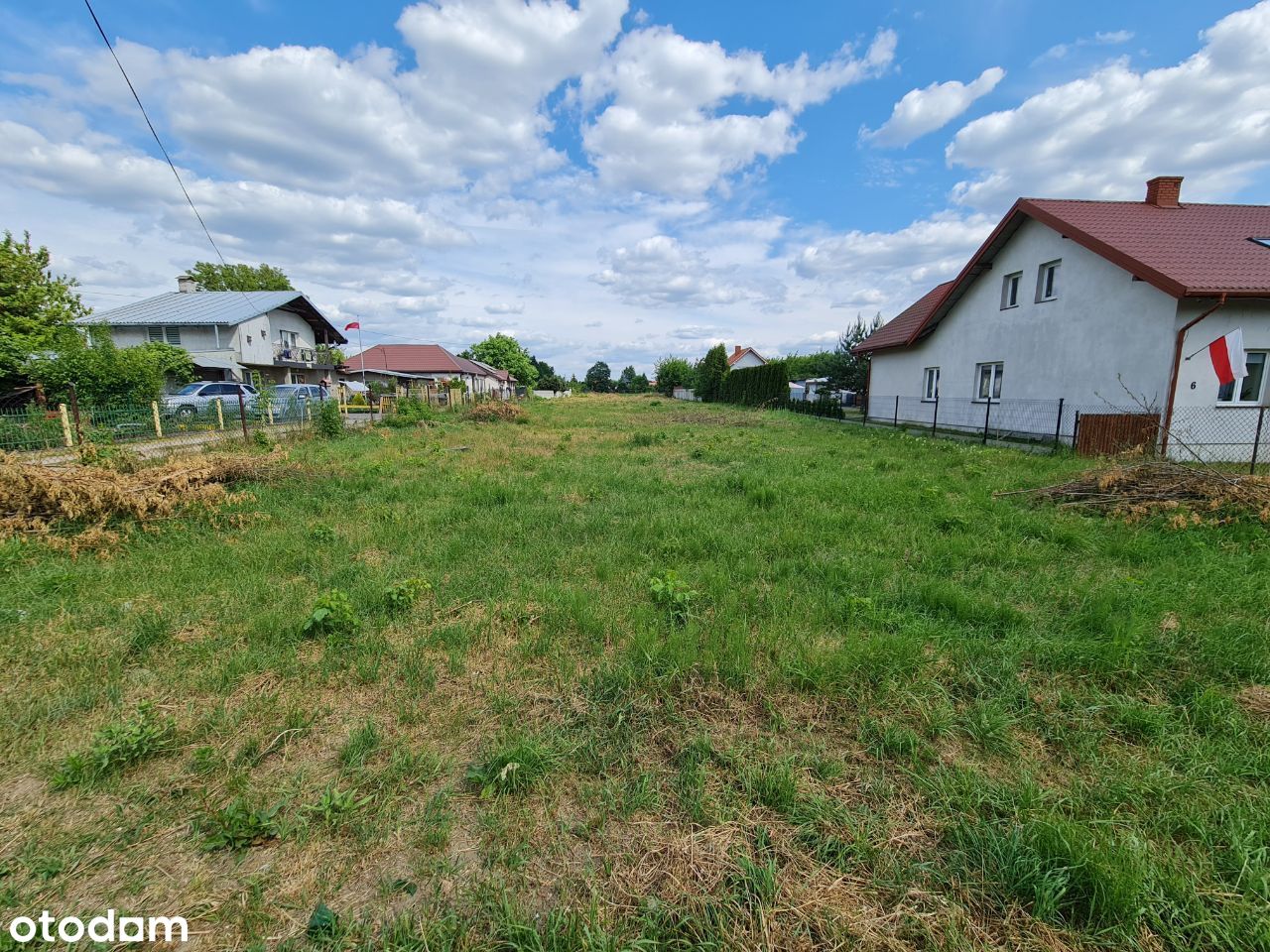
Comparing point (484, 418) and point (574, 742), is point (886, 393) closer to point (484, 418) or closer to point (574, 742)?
point (484, 418)

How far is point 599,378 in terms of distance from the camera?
118 m

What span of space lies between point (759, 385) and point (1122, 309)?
2323 centimetres

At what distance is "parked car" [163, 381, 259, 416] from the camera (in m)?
14.6

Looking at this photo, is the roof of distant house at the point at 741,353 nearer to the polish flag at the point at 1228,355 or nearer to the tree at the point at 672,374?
the tree at the point at 672,374

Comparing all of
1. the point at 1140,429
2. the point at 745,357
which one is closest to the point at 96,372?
the point at 1140,429

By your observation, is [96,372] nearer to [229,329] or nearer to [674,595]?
[674,595]

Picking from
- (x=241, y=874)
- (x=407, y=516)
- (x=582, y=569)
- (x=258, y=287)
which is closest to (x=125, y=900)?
(x=241, y=874)

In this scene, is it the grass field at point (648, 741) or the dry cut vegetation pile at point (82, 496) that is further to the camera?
the dry cut vegetation pile at point (82, 496)

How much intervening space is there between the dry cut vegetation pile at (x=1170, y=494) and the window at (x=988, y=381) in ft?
36.6

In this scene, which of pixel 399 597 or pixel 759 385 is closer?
pixel 399 597

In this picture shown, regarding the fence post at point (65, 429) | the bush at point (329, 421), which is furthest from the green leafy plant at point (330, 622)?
the bush at point (329, 421)

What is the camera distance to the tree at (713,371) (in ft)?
151

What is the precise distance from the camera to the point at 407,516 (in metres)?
6.39

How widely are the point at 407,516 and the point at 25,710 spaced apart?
147 inches
